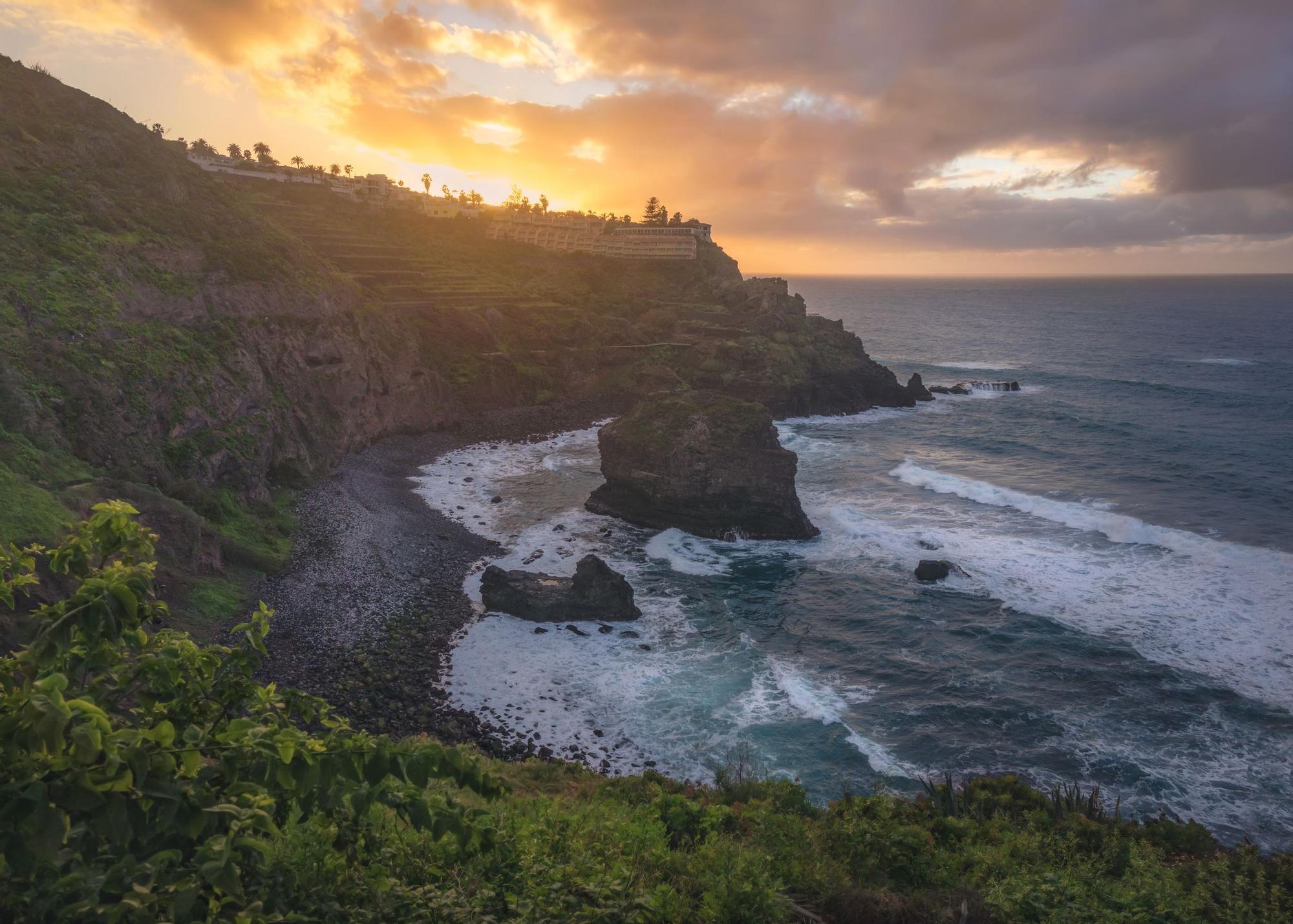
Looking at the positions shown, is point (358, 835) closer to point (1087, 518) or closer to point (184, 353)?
point (184, 353)

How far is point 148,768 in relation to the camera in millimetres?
3682

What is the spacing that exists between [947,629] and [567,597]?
17060mm

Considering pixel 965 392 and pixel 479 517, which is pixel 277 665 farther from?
pixel 965 392

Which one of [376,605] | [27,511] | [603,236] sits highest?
[603,236]

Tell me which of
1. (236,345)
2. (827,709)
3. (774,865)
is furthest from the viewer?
(236,345)

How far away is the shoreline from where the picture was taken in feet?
76.5

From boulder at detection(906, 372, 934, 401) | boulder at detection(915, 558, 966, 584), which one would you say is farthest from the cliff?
boulder at detection(915, 558, 966, 584)

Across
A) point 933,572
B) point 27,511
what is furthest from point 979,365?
point 27,511

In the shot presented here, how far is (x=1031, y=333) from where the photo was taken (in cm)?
15050

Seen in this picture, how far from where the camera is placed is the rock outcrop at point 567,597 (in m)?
30.3

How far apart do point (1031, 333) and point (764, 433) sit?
136 meters

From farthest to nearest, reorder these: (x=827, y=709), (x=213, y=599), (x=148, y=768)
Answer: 1. (x=213, y=599)
2. (x=827, y=709)
3. (x=148, y=768)

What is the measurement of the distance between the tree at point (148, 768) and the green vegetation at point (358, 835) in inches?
0.6

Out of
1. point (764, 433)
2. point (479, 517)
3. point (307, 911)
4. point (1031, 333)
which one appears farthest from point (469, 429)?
point (1031, 333)
